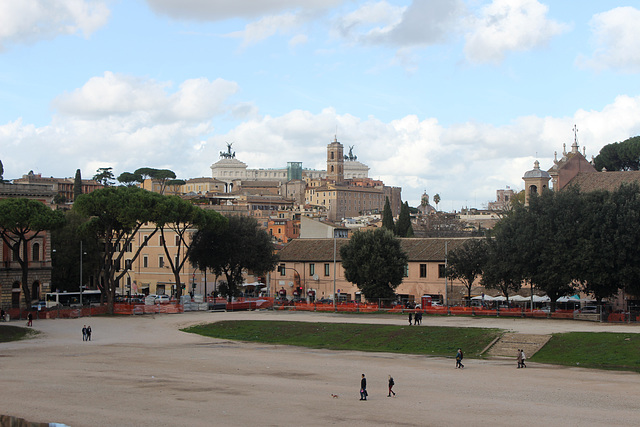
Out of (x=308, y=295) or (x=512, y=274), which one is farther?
(x=308, y=295)

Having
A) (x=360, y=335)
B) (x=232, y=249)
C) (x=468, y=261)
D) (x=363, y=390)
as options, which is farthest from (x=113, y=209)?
(x=363, y=390)

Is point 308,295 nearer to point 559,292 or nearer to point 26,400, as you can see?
point 559,292

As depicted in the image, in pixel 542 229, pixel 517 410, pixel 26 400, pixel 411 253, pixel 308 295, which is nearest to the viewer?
pixel 517 410

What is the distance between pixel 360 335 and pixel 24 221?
3240cm

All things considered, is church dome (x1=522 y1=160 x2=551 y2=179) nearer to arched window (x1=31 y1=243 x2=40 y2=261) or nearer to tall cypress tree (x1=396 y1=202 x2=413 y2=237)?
tall cypress tree (x1=396 y1=202 x2=413 y2=237)

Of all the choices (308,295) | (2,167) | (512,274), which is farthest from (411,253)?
(2,167)

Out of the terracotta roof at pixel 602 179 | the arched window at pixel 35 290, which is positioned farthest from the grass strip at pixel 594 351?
the arched window at pixel 35 290

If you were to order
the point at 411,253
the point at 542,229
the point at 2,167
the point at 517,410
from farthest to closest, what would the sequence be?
the point at 2,167
the point at 411,253
the point at 542,229
the point at 517,410

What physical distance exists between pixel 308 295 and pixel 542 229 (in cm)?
3211

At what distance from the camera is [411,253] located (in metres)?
77.6

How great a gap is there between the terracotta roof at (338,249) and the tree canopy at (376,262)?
21.4 ft

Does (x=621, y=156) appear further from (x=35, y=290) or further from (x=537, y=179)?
(x=35, y=290)

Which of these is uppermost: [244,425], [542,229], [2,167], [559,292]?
[2,167]

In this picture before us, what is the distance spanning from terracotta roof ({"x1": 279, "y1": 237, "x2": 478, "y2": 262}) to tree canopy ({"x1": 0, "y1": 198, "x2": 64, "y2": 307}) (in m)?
26.4
